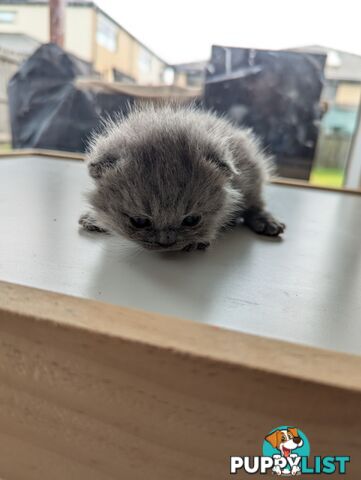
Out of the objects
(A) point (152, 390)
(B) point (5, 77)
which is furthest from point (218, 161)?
(B) point (5, 77)

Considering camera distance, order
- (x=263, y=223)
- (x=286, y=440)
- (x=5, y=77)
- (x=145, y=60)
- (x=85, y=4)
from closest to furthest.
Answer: (x=286, y=440), (x=263, y=223), (x=145, y=60), (x=85, y=4), (x=5, y=77)

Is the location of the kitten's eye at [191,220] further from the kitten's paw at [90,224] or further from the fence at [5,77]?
the fence at [5,77]

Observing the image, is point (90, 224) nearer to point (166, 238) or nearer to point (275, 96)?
point (166, 238)

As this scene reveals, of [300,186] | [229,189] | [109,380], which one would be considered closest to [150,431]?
[109,380]

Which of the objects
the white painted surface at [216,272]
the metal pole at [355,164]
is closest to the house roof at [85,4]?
the white painted surface at [216,272]

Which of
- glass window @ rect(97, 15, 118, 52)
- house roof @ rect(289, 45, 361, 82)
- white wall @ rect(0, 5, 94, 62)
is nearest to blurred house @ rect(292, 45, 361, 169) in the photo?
house roof @ rect(289, 45, 361, 82)

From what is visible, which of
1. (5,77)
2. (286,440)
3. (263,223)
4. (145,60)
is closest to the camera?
(286,440)

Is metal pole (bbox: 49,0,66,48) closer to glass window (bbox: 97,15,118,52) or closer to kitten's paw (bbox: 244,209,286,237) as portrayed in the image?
glass window (bbox: 97,15,118,52)
